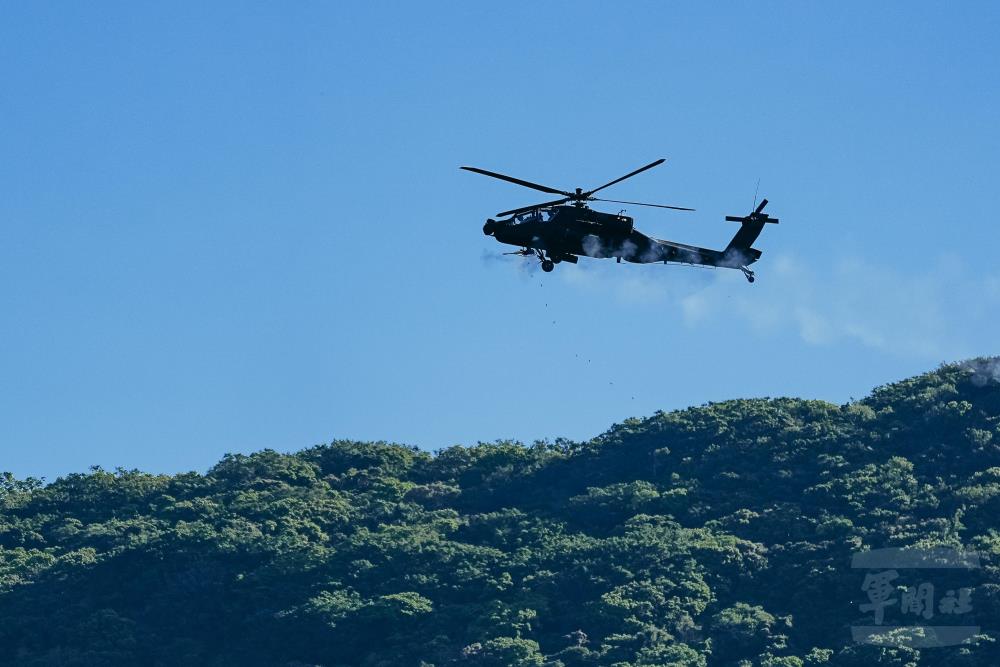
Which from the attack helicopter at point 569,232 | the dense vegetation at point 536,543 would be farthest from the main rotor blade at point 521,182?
the dense vegetation at point 536,543

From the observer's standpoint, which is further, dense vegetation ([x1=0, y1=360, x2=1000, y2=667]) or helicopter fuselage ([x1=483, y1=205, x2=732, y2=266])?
dense vegetation ([x1=0, y1=360, x2=1000, y2=667])

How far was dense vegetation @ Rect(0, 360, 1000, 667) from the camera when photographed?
101438mm

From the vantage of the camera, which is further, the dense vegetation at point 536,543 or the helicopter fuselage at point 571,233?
the dense vegetation at point 536,543

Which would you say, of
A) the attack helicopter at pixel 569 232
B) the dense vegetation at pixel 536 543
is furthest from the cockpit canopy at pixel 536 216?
the dense vegetation at pixel 536 543

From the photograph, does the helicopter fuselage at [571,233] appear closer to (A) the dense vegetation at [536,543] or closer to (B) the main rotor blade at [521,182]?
(B) the main rotor blade at [521,182]

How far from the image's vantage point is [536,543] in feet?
376

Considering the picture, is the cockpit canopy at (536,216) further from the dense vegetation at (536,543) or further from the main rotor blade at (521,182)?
the dense vegetation at (536,543)

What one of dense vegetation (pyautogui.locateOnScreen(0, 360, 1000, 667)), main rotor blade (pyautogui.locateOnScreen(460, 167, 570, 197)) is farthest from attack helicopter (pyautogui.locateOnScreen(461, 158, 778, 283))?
dense vegetation (pyautogui.locateOnScreen(0, 360, 1000, 667))

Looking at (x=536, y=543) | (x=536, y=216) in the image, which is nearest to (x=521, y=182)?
(x=536, y=216)

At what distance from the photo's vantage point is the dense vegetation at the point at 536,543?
10144cm

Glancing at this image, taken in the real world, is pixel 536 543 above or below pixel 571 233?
below

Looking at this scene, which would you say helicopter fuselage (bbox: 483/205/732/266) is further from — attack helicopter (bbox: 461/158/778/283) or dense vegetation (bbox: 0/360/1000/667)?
dense vegetation (bbox: 0/360/1000/667)

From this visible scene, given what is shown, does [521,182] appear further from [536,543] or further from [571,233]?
[536,543]

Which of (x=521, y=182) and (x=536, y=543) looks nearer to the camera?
(x=521, y=182)
